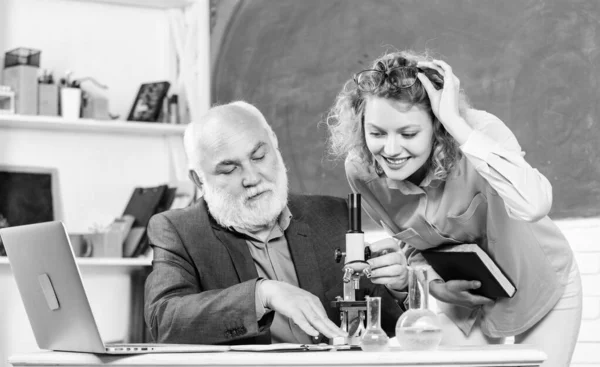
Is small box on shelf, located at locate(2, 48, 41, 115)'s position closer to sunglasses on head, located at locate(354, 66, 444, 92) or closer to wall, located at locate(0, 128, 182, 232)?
wall, located at locate(0, 128, 182, 232)

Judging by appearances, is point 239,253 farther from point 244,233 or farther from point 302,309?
point 302,309

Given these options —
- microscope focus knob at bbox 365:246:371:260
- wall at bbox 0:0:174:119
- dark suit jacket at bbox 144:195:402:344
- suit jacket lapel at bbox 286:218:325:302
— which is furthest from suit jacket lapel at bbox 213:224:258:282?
wall at bbox 0:0:174:119

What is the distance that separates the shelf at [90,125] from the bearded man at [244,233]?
167cm

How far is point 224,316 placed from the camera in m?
1.85

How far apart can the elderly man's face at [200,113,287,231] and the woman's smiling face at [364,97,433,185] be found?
0.32 metres

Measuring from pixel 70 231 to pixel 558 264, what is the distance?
2566mm

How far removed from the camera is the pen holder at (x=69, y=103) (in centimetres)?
390

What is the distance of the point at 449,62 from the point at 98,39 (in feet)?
6.08

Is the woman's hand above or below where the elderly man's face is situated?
above

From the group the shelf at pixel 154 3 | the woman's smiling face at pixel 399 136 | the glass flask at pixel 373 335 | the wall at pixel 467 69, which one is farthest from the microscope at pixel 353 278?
the shelf at pixel 154 3

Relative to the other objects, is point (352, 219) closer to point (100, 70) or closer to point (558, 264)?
point (558, 264)

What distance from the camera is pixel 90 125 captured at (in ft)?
13.0

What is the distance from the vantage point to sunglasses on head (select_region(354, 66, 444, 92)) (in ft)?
6.75

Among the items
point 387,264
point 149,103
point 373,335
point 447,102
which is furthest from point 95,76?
point 373,335
